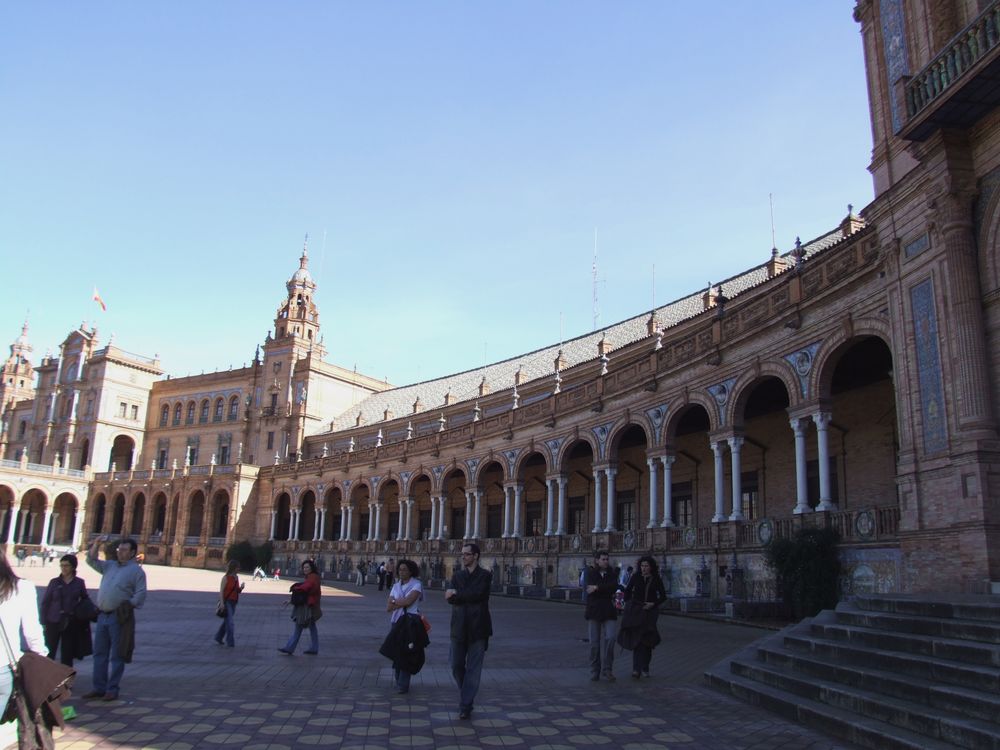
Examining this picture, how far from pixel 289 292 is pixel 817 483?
60686mm

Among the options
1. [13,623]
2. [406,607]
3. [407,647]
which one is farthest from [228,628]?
[13,623]

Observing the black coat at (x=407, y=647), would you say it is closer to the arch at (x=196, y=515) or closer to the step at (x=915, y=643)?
the step at (x=915, y=643)

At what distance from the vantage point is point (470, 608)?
7754mm

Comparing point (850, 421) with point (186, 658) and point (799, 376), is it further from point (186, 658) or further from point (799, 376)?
point (186, 658)

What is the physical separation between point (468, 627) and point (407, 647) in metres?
0.90

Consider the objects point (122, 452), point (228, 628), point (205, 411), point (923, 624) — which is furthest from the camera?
point (122, 452)

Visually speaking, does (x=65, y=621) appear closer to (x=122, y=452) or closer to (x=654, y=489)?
(x=654, y=489)

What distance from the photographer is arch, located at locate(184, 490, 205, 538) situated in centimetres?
6438

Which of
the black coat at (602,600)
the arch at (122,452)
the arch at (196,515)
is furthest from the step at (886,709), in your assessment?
the arch at (122,452)

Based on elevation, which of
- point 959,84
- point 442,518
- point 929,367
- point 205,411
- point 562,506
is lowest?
point 442,518

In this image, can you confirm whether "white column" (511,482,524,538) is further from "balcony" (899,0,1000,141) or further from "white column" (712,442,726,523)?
"balcony" (899,0,1000,141)

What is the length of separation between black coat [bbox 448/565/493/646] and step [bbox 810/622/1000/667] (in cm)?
426

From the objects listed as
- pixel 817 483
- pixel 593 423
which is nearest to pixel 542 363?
pixel 593 423

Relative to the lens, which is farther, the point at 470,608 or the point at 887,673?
the point at 470,608
